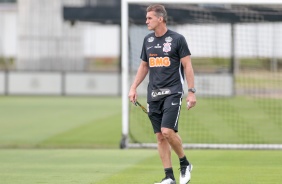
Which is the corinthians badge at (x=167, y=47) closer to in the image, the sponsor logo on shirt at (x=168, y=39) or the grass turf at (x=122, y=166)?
the sponsor logo on shirt at (x=168, y=39)

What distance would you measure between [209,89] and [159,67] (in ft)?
69.1

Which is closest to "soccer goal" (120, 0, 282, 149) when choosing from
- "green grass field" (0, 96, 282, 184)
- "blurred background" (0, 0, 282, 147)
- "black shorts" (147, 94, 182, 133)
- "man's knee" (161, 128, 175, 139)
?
"blurred background" (0, 0, 282, 147)

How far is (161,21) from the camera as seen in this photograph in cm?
1115

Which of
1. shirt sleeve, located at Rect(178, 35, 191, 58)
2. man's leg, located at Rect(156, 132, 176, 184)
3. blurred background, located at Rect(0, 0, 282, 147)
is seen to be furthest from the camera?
blurred background, located at Rect(0, 0, 282, 147)

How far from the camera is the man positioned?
36.4 ft

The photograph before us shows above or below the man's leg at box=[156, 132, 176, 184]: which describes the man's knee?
above

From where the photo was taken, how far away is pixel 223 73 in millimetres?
33375

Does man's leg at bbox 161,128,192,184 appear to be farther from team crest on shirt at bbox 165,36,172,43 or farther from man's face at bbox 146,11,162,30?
man's face at bbox 146,11,162,30

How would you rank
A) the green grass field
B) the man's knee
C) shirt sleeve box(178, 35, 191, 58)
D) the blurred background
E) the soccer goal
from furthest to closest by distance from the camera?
the blurred background < the soccer goal < the green grass field < shirt sleeve box(178, 35, 191, 58) < the man's knee

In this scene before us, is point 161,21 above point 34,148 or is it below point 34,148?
above

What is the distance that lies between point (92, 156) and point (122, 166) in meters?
1.74

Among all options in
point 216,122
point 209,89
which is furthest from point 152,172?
point 209,89

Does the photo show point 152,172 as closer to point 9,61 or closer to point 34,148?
point 34,148

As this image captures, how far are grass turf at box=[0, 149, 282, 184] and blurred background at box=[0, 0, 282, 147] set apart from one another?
253 cm
